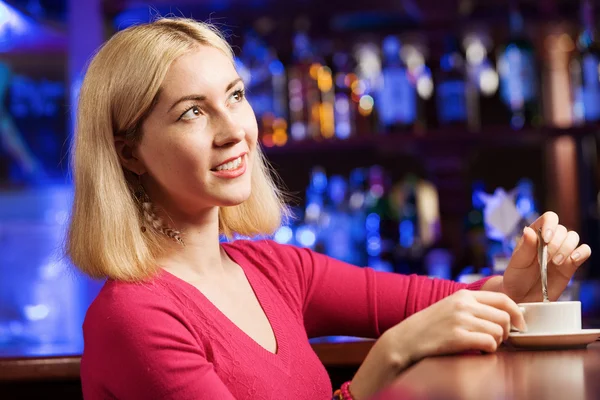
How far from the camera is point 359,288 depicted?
1648 mm

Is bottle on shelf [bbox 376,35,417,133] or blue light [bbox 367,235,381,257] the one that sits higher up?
bottle on shelf [bbox 376,35,417,133]

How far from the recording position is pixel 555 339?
112 centimetres

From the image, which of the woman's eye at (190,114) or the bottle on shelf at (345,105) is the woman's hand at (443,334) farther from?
the bottle on shelf at (345,105)

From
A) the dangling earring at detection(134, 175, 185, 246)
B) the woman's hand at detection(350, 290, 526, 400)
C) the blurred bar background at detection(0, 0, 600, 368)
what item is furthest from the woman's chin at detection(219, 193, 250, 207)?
the blurred bar background at detection(0, 0, 600, 368)

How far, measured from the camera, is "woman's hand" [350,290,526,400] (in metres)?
1.11

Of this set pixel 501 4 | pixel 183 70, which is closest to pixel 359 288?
pixel 183 70

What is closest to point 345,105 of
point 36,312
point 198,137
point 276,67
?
point 276,67

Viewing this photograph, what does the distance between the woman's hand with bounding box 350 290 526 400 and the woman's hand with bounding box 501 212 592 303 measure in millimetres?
234

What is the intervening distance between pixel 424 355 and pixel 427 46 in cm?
229

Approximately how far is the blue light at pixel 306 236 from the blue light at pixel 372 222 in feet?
0.66

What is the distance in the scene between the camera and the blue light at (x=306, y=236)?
10.9 ft

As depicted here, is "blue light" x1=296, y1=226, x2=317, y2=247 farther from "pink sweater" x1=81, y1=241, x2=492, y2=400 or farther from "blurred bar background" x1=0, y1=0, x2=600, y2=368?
"pink sweater" x1=81, y1=241, x2=492, y2=400

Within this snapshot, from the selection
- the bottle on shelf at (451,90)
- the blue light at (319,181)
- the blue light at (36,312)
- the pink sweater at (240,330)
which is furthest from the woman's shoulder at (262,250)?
the blue light at (36,312)

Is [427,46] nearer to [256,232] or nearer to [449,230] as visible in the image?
[449,230]
